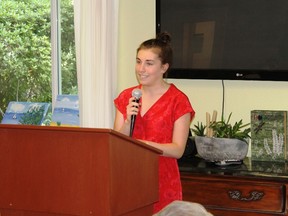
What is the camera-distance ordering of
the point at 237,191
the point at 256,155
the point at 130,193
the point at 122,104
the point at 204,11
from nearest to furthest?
1. the point at 130,193
2. the point at 122,104
3. the point at 237,191
4. the point at 256,155
5. the point at 204,11

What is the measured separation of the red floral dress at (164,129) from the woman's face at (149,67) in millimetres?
107

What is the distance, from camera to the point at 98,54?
404cm

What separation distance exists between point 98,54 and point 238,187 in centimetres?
147

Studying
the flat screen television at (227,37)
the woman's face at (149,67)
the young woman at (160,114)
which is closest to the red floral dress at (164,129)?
the young woman at (160,114)

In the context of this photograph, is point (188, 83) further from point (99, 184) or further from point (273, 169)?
point (99, 184)

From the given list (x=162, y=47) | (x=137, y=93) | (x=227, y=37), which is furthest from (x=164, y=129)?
(x=227, y=37)

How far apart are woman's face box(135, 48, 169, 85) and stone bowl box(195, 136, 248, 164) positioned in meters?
0.79

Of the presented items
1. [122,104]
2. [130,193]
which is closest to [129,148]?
[130,193]

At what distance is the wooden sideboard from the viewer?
3023mm

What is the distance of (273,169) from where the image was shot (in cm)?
315

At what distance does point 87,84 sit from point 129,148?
7.32ft

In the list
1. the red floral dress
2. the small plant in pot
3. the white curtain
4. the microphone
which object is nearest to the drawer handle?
the small plant in pot

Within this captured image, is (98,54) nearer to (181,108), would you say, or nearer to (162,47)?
(162,47)

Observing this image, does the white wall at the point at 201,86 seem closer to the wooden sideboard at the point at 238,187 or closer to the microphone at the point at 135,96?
the wooden sideboard at the point at 238,187
